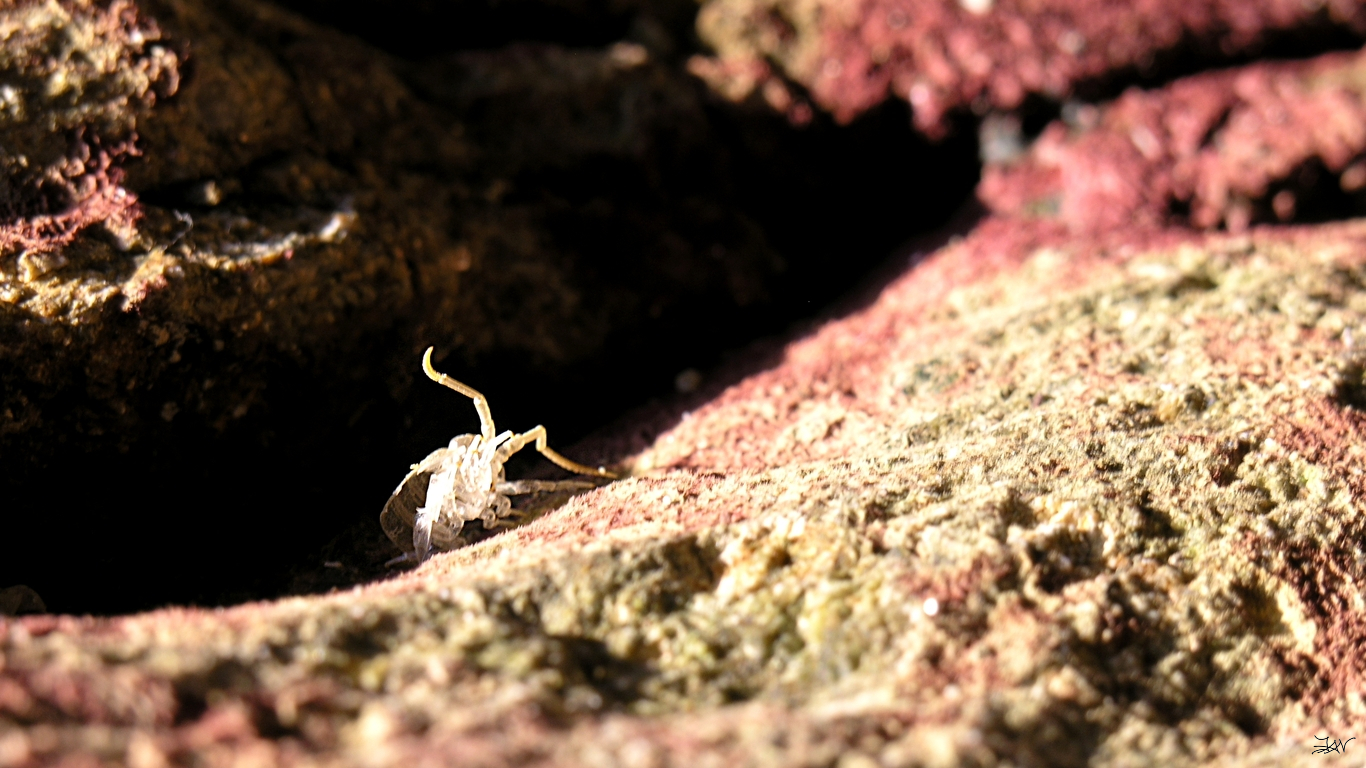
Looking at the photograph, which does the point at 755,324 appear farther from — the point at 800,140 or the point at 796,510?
the point at 796,510

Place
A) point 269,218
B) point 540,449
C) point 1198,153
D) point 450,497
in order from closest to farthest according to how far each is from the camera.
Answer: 1. point 450,497
2. point 540,449
3. point 269,218
4. point 1198,153

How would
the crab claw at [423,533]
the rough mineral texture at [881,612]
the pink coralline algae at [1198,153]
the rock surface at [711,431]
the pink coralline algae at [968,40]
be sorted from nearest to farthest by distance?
the rough mineral texture at [881,612], the rock surface at [711,431], the crab claw at [423,533], the pink coralline algae at [1198,153], the pink coralline algae at [968,40]

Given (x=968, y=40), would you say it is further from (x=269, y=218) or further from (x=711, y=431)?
(x=269, y=218)

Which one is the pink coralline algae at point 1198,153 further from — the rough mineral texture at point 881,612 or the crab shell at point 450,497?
the crab shell at point 450,497

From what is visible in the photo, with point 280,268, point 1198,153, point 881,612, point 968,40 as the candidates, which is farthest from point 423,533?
Answer: point 1198,153

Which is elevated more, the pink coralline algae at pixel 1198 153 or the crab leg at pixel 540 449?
the pink coralline algae at pixel 1198 153

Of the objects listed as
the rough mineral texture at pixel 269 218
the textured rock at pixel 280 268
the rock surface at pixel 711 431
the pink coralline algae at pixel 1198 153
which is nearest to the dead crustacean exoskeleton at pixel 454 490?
the rock surface at pixel 711 431

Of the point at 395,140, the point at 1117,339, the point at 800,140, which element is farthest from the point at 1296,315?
the point at 395,140
